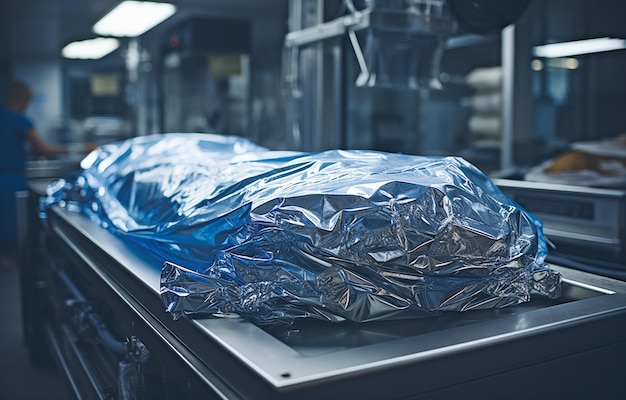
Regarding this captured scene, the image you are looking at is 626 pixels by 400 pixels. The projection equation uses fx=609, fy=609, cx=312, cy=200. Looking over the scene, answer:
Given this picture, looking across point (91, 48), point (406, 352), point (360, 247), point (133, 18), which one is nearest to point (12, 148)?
point (133, 18)

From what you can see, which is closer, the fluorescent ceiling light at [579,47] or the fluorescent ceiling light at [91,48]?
the fluorescent ceiling light at [579,47]

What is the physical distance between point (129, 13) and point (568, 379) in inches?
189

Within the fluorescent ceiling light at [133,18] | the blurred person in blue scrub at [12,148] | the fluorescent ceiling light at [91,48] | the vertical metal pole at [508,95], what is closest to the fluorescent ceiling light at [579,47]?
the vertical metal pole at [508,95]

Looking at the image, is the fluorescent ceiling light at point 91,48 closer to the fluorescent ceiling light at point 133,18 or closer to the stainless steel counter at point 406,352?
the fluorescent ceiling light at point 133,18

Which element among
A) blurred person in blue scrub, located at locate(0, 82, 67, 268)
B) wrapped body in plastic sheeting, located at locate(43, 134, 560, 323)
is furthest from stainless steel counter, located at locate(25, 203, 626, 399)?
blurred person in blue scrub, located at locate(0, 82, 67, 268)

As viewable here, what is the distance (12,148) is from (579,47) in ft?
13.7

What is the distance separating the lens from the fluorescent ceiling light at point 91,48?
20.6 feet

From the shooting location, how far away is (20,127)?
4.04 meters

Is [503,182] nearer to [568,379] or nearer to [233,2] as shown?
[568,379]

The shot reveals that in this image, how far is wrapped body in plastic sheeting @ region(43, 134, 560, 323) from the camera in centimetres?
73

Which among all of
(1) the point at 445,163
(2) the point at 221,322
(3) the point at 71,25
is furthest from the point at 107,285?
(3) the point at 71,25

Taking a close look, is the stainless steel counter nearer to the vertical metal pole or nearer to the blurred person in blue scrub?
the vertical metal pole

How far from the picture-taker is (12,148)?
408 centimetres

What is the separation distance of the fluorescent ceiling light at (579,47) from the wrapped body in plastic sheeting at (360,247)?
166 inches
